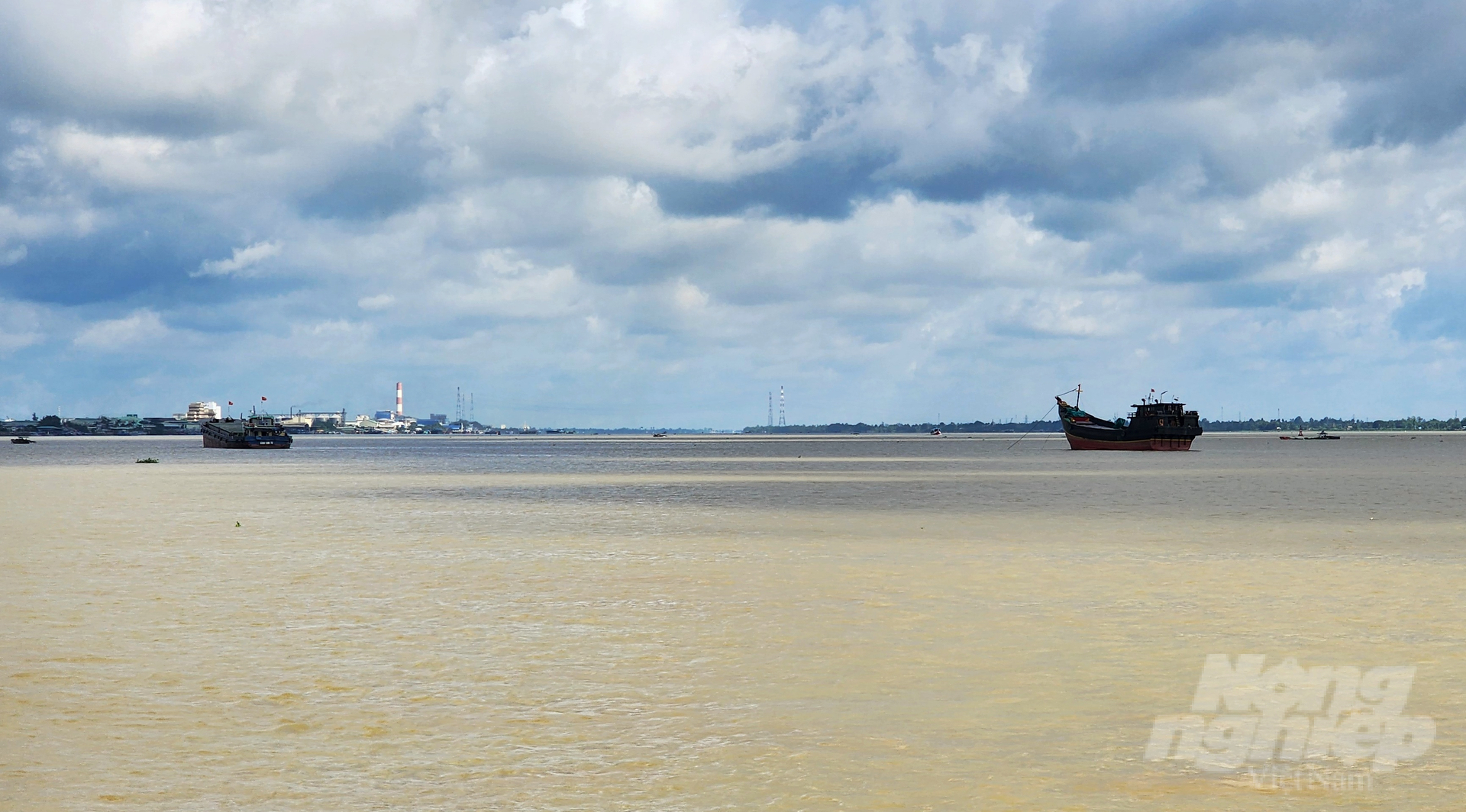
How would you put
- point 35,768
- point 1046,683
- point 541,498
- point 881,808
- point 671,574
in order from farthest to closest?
point 541,498 → point 671,574 → point 1046,683 → point 35,768 → point 881,808

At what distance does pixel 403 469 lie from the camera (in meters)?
100

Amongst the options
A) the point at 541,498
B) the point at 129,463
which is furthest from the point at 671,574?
the point at 129,463

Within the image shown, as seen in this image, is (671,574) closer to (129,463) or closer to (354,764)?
(354,764)

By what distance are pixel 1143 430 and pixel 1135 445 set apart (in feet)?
7.88

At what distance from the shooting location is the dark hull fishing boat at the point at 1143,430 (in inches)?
6176

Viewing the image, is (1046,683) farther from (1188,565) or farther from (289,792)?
(1188,565)

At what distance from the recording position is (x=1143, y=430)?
160 metres

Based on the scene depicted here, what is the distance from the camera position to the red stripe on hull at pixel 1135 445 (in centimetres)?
15675

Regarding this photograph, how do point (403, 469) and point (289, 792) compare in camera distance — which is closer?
point (289, 792)

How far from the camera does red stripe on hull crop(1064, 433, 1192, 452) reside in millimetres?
156750

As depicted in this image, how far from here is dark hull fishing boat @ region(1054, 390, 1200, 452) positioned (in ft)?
515

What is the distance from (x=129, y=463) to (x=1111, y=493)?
316ft

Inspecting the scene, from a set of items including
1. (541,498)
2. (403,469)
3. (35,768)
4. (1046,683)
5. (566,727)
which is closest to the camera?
(35,768)

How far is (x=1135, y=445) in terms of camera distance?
529ft
